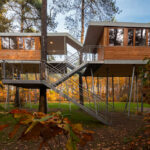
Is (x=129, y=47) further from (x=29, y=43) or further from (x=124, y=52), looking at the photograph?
(x=29, y=43)

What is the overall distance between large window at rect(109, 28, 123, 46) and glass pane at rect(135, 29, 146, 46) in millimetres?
1208

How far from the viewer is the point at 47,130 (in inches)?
28.9

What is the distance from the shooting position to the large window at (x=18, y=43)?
42.9ft

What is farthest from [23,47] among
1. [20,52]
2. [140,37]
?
[140,37]

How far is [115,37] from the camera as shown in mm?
10094

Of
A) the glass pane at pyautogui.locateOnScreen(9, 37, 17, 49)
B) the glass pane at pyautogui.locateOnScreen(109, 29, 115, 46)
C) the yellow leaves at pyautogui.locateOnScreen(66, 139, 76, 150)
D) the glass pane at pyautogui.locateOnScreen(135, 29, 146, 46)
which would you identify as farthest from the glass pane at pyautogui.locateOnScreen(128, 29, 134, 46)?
the yellow leaves at pyautogui.locateOnScreen(66, 139, 76, 150)

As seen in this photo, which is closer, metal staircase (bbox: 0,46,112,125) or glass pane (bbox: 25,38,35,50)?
metal staircase (bbox: 0,46,112,125)

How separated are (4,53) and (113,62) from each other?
9757 millimetres

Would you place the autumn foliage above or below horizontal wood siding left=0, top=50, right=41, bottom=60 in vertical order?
below

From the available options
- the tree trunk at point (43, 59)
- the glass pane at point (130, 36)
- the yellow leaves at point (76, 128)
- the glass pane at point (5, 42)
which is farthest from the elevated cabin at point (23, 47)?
the yellow leaves at point (76, 128)

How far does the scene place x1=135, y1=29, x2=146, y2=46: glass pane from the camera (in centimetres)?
1027

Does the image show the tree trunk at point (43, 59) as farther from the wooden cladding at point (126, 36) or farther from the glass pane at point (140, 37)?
the glass pane at point (140, 37)

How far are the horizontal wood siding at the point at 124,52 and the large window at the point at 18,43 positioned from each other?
23.7 feet

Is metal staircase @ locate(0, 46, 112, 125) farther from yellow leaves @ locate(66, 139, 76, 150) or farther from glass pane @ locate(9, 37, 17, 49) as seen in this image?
yellow leaves @ locate(66, 139, 76, 150)
